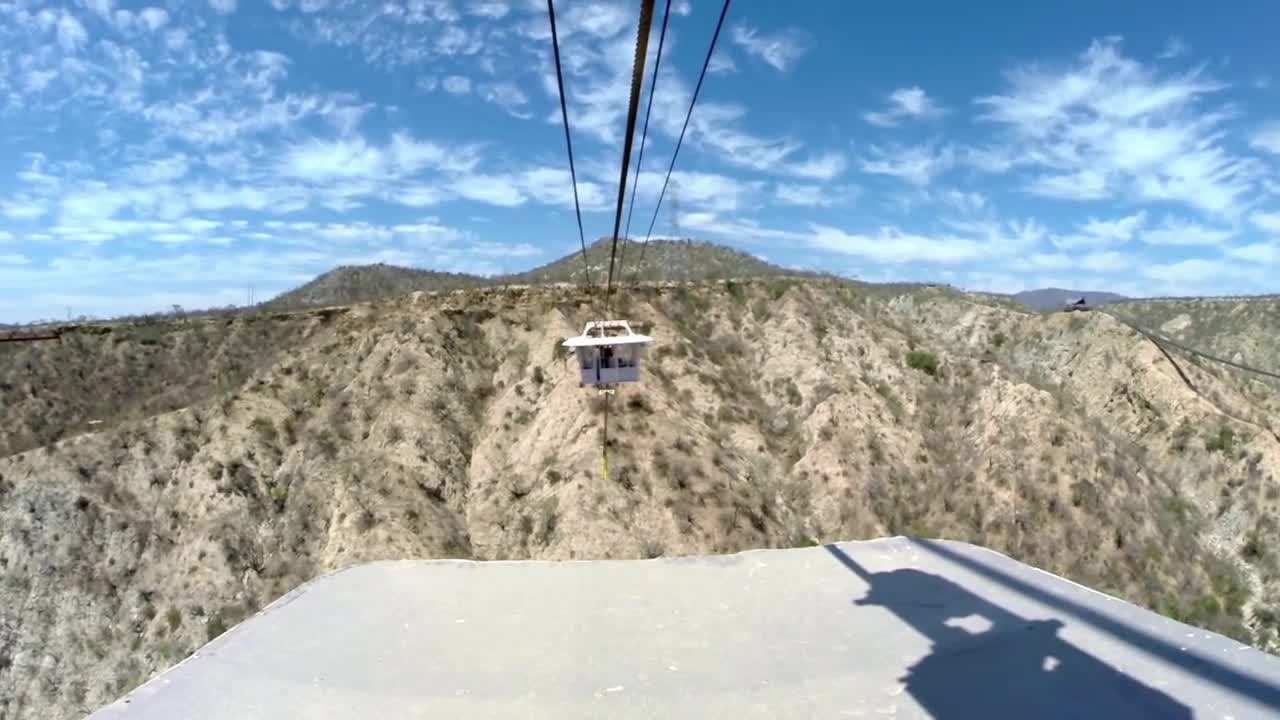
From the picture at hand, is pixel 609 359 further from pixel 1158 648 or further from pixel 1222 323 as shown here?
pixel 1222 323

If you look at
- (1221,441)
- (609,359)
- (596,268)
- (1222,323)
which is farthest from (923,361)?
(1222,323)

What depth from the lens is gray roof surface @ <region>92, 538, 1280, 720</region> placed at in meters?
5.68

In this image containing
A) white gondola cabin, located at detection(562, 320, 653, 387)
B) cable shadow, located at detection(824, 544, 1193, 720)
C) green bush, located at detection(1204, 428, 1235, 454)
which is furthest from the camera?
green bush, located at detection(1204, 428, 1235, 454)

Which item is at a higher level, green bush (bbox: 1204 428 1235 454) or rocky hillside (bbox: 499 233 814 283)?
rocky hillside (bbox: 499 233 814 283)

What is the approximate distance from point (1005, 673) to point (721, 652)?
2.29 m

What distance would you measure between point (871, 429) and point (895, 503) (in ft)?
14.5

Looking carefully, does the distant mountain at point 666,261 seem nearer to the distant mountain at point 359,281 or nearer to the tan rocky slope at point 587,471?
the distant mountain at point 359,281

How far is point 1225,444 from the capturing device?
125ft

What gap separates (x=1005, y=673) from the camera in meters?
5.97

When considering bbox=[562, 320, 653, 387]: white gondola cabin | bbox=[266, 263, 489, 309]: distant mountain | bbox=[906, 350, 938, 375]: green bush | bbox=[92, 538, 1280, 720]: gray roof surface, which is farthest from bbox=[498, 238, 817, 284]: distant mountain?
bbox=[92, 538, 1280, 720]: gray roof surface

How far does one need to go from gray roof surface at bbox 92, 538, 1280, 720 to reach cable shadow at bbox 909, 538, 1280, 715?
0.02 metres

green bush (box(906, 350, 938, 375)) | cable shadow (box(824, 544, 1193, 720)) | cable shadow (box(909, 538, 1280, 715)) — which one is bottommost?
cable shadow (box(824, 544, 1193, 720))

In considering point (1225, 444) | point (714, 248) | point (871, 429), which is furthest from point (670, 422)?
point (714, 248)

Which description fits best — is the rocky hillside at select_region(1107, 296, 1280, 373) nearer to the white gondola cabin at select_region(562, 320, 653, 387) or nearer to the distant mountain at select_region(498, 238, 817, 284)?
the distant mountain at select_region(498, 238, 817, 284)
